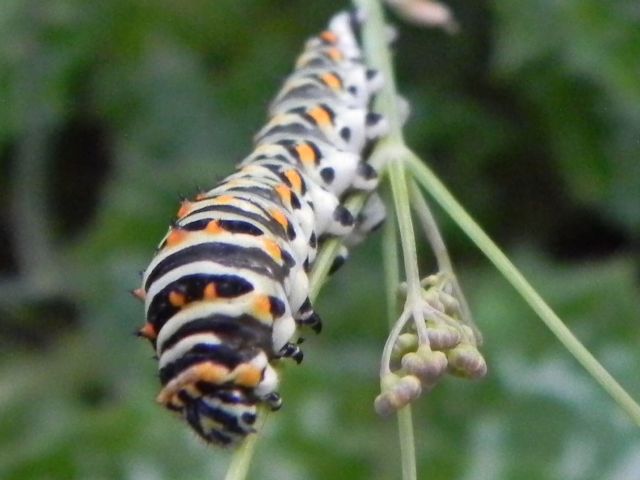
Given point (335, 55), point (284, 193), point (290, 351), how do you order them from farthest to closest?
point (335, 55), point (284, 193), point (290, 351)

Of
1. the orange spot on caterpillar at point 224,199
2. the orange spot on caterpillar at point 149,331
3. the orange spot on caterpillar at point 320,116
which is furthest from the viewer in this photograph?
the orange spot on caterpillar at point 320,116

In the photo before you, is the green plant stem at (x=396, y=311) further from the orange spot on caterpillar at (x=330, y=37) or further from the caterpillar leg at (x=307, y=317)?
the orange spot on caterpillar at (x=330, y=37)

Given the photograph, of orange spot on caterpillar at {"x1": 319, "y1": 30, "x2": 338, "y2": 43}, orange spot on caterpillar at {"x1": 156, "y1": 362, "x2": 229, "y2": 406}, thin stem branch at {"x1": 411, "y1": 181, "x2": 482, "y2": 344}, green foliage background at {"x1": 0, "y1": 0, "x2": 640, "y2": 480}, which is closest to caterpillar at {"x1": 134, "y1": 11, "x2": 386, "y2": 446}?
orange spot on caterpillar at {"x1": 156, "y1": 362, "x2": 229, "y2": 406}

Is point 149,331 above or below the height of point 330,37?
below

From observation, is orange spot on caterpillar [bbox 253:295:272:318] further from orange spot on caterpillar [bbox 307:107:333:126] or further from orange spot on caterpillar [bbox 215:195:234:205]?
orange spot on caterpillar [bbox 307:107:333:126]

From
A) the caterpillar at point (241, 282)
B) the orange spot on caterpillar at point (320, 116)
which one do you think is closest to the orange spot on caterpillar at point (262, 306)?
the caterpillar at point (241, 282)

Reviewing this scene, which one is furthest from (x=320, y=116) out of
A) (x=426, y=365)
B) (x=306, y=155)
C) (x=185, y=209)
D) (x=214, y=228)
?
(x=426, y=365)

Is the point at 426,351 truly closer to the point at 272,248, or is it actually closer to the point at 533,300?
the point at 533,300

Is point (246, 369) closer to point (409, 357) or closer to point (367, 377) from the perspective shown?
point (409, 357)
